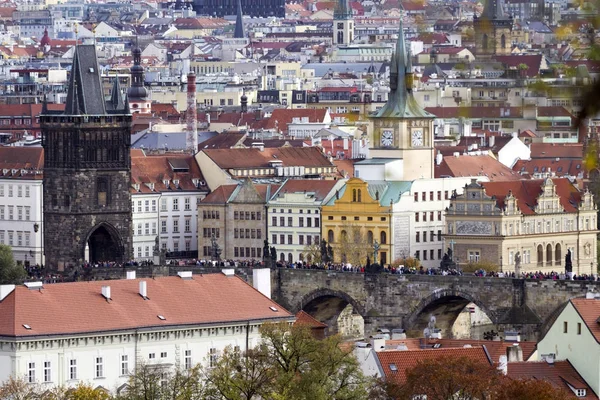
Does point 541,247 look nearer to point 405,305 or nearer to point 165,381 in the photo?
point 405,305

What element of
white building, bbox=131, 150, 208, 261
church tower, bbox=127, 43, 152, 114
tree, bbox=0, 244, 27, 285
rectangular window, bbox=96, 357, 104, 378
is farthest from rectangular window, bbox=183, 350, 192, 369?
church tower, bbox=127, 43, 152, 114

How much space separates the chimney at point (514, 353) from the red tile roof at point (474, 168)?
55.4 m

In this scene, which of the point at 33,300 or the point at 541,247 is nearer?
the point at 33,300

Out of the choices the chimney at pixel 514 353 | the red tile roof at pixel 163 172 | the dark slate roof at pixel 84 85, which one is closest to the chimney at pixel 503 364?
the chimney at pixel 514 353

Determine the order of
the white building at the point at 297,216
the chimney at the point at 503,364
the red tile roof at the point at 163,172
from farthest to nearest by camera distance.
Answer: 1. the red tile roof at the point at 163,172
2. the white building at the point at 297,216
3. the chimney at the point at 503,364

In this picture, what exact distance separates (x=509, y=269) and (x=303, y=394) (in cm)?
5455

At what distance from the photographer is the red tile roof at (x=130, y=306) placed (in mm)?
58594

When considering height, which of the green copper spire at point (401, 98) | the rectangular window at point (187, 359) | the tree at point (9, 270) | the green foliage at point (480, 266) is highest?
the green copper spire at point (401, 98)

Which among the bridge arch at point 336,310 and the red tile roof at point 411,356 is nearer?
the red tile roof at point 411,356

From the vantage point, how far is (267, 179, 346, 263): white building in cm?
10850

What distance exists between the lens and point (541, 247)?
105 m

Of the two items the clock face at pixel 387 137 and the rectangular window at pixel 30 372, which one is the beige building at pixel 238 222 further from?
the rectangular window at pixel 30 372

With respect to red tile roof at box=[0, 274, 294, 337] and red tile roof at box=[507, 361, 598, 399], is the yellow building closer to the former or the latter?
red tile roof at box=[0, 274, 294, 337]

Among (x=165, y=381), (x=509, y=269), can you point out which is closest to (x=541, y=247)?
(x=509, y=269)
